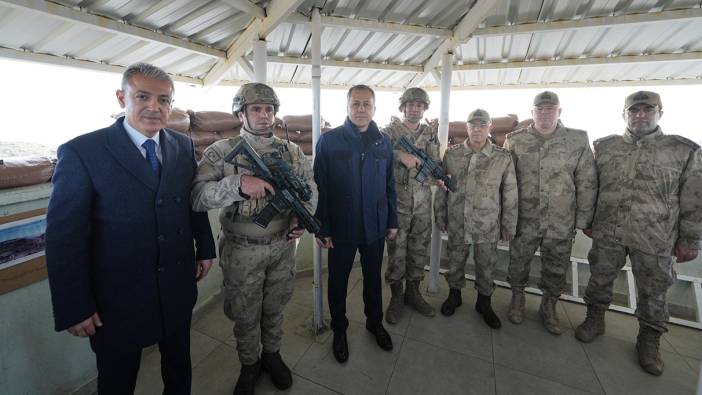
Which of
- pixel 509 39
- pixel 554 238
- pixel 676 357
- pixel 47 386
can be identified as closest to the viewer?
pixel 47 386

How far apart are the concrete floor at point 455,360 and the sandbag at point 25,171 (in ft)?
5.03

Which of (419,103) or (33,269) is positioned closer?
(33,269)

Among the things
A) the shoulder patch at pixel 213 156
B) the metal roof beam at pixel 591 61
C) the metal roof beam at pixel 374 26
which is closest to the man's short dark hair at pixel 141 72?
the shoulder patch at pixel 213 156

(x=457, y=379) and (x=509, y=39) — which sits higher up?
(x=509, y=39)

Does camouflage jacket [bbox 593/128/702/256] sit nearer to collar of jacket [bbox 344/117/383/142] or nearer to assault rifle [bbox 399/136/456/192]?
assault rifle [bbox 399/136/456/192]

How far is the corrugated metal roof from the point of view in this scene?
2.52m

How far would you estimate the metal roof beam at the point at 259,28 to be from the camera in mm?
2302

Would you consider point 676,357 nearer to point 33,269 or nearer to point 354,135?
point 354,135

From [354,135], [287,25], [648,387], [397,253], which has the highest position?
[287,25]

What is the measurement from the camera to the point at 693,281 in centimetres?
303

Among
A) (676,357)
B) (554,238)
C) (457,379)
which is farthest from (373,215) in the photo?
(676,357)

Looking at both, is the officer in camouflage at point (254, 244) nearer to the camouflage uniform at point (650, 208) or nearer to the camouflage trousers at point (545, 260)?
the camouflage trousers at point (545, 260)

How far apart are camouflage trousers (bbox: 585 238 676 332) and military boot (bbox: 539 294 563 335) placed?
0.32m

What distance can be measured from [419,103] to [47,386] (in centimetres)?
357
